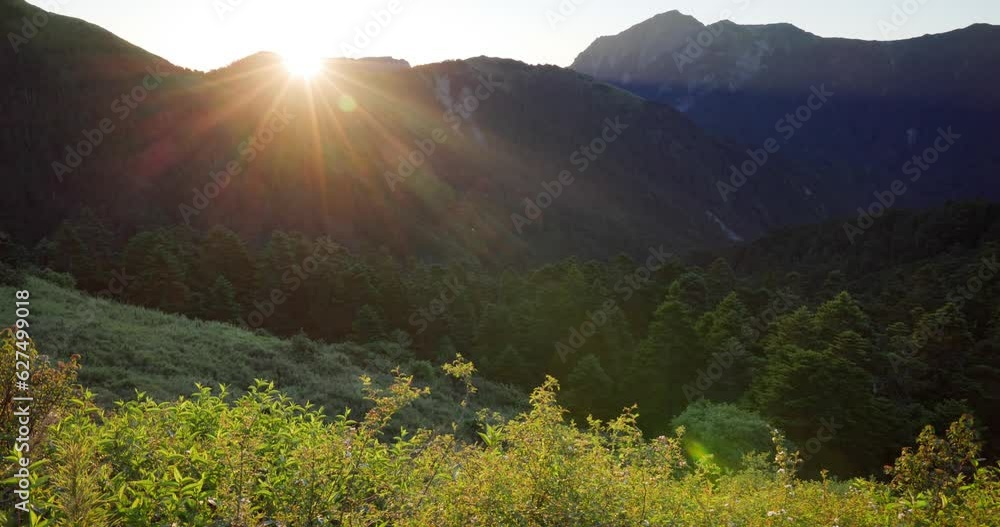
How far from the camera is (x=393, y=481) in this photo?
5.09 meters

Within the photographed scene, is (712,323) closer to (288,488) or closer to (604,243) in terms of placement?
(288,488)

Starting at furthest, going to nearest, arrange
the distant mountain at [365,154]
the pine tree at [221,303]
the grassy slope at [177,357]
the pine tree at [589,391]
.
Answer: the distant mountain at [365,154] → the pine tree at [221,303] → the pine tree at [589,391] → the grassy slope at [177,357]

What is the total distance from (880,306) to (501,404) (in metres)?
24.8

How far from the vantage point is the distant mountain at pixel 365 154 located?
73.9 meters

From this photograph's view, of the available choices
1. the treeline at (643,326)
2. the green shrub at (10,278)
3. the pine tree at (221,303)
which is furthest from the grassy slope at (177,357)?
the treeline at (643,326)

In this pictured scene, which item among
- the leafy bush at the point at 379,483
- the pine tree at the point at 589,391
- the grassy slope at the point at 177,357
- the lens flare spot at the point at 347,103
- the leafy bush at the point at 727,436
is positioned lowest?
the pine tree at the point at 589,391

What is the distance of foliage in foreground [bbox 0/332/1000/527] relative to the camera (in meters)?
4.05

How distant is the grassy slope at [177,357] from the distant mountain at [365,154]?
57670 mm

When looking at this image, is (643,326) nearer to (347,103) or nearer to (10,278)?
(10,278)

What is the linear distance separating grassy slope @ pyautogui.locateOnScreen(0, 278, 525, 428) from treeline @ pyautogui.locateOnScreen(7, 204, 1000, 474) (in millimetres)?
10013

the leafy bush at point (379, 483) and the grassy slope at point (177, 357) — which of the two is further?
the grassy slope at point (177, 357)

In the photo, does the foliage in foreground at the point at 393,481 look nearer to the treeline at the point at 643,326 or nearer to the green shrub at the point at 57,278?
the treeline at the point at 643,326

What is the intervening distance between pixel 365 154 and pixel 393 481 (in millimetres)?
108015

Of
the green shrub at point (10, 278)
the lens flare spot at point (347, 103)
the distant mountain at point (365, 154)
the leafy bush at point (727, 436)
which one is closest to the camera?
the green shrub at point (10, 278)
